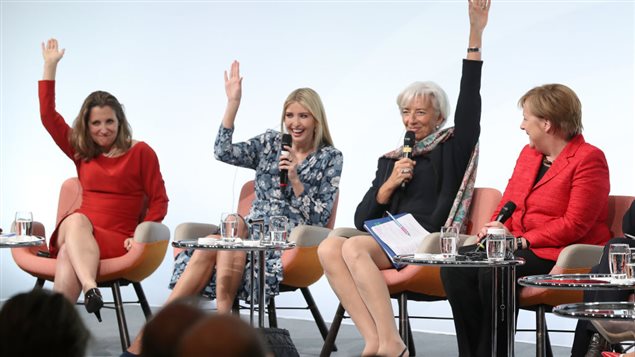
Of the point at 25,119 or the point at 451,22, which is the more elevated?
the point at 451,22

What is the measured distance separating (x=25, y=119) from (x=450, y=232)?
174 inches

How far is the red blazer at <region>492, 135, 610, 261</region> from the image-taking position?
368 cm

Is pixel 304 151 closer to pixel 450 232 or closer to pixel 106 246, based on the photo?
pixel 106 246

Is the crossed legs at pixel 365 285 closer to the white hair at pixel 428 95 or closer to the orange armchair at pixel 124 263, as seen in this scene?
the white hair at pixel 428 95

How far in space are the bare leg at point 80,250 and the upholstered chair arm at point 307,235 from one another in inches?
35.2

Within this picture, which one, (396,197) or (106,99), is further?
(106,99)

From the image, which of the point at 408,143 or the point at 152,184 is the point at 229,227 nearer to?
the point at 408,143

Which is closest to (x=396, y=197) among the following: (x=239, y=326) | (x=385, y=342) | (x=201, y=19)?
(x=385, y=342)

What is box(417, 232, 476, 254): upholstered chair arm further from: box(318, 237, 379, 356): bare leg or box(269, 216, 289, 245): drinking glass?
box(269, 216, 289, 245): drinking glass

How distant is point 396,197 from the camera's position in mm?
4273

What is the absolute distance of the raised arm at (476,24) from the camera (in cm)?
408

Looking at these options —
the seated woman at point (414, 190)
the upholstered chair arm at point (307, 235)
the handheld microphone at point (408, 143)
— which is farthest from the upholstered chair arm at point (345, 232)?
the handheld microphone at point (408, 143)

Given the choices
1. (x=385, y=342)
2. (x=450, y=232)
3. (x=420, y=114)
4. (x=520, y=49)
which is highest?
(x=520, y=49)

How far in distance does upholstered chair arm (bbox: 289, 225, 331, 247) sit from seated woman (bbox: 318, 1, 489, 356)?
0.19 meters
